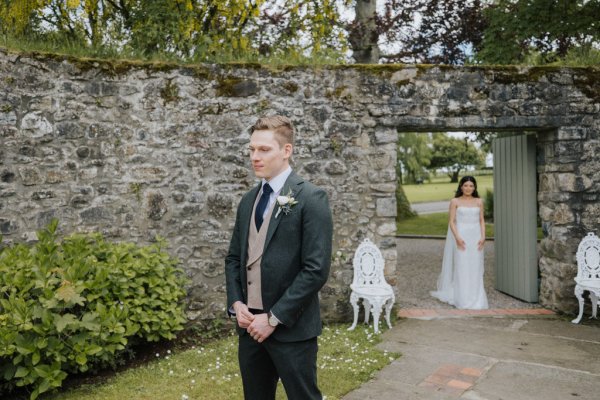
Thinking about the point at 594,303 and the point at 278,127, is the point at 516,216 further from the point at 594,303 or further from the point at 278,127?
the point at 278,127

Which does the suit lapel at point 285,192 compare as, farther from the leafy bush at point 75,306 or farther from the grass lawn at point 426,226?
the grass lawn at point 426,226

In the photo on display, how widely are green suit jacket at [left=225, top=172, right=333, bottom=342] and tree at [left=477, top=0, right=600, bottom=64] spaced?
22.5 ft

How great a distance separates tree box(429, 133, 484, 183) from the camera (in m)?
40.2

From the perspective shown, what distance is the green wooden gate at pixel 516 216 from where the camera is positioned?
699 cm

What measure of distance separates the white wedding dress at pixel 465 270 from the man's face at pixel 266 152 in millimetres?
5202

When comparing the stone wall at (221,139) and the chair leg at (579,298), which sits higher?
the stone wall at (221,139)

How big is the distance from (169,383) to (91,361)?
860mm

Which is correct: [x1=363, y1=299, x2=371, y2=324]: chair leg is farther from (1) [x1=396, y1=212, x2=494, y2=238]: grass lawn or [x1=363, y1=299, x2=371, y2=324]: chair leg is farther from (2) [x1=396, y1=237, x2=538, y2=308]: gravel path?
(1) [x1=396, y1=212, x2=494, y2=238]: grass lawn

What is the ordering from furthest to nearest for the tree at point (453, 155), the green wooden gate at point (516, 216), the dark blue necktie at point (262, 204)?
1. the tree at point (453, 155)
2. the green wooden gate at point (516, 216)
3. the dark blue necktie at point (262, 204)

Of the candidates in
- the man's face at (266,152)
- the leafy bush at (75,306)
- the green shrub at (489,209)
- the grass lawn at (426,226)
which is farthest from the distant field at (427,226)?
the man's face at (266,152)

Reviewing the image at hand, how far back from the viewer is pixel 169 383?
14.1ft

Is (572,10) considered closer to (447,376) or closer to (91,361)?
(447,376)

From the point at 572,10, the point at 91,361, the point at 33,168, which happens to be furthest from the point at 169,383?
the point at 572,10

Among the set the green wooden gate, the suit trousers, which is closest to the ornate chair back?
the green wooden gate
